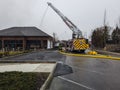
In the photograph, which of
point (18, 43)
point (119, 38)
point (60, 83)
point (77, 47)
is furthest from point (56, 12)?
point (60, 83)

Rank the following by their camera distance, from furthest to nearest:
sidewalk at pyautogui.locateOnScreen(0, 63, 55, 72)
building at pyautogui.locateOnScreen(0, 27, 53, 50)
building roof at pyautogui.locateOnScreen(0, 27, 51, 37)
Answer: building roof at pyautogui.locateOnScreen(0, 27, 51, 37) < building at pyautogui.locateOnScreen(0, 27, 53, 50) < sidewalk at pyautogui.locateOnScreen(0, 63, 55, 72)

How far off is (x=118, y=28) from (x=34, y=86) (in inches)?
3180

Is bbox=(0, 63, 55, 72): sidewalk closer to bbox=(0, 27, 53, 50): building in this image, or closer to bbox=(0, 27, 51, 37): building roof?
bbox=(0, 27, 53, 50): building

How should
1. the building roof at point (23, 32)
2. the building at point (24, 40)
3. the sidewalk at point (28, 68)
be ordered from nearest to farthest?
the sidewalk at point (28, 68)
the building at point (24, 40)
the building roof at point (23, 32)

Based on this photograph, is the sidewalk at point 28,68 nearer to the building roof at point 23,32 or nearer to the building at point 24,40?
the building at point 24,40

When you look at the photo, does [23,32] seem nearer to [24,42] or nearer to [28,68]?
[24,42]

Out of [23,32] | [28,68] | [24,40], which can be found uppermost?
[23,32]

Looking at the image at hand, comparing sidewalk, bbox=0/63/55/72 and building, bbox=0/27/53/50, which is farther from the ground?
building, bbox=0/27/53/50

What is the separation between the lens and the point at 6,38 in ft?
238

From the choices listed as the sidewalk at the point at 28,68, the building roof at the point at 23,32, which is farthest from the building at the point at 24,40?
the sidewalk at the point at 28,68

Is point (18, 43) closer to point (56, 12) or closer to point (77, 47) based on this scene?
point (56, 12)

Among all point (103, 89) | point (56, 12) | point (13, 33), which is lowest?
point (103, 89)

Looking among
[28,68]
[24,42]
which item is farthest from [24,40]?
[28,68]

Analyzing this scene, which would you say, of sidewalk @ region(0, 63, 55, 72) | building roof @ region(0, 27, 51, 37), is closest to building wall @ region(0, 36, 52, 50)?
building roof @ region(0, 27, 51, 37)
